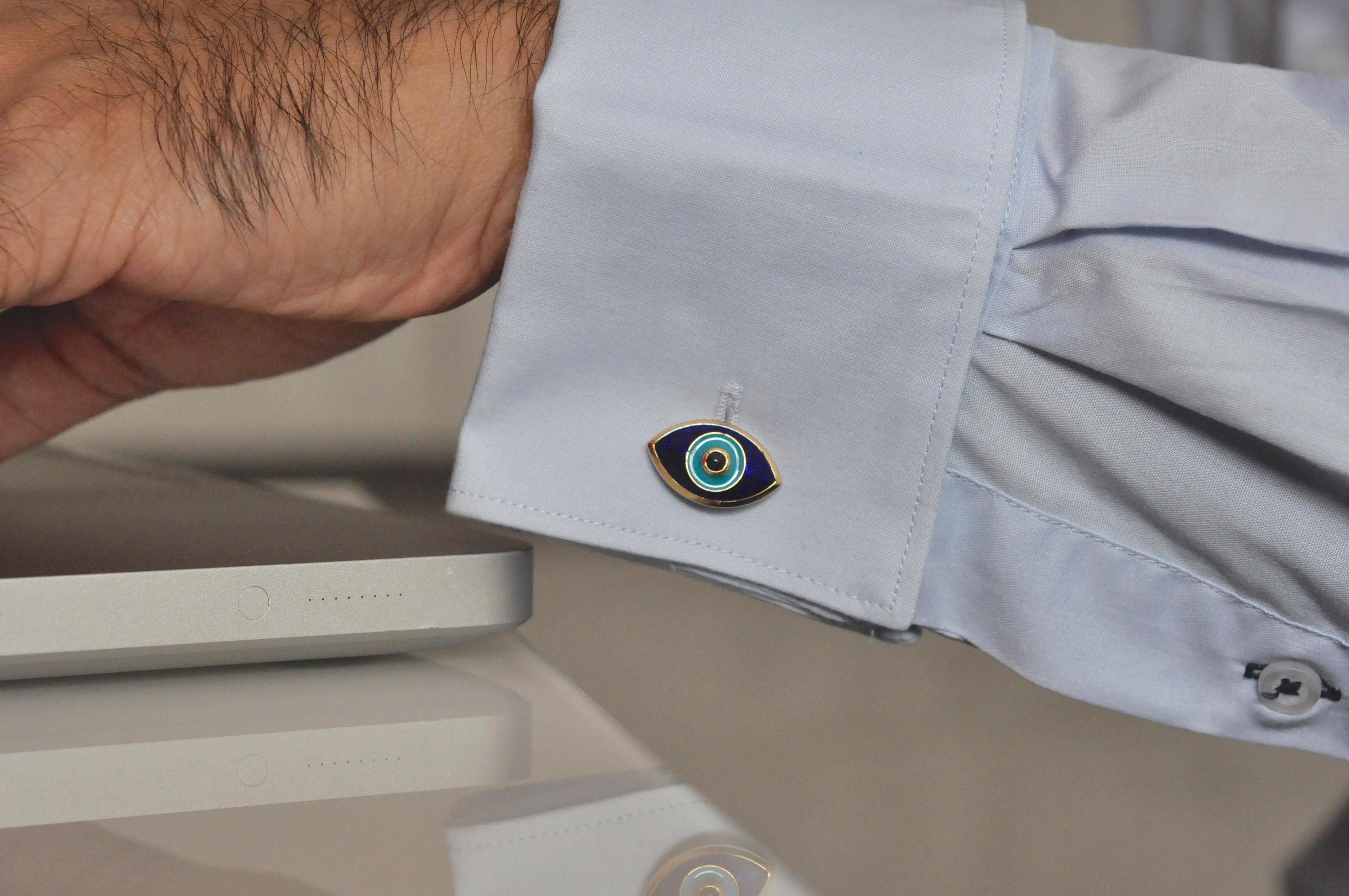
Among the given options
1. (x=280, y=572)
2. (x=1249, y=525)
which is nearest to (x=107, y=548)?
(x=280, y=572)

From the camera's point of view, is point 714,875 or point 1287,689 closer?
point 714,875

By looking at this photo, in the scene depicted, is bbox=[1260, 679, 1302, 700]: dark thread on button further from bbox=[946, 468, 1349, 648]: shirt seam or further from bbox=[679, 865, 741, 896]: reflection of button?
bbox=[679, 865, 741, 896]: reflection of button

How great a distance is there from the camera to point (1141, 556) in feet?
0.93

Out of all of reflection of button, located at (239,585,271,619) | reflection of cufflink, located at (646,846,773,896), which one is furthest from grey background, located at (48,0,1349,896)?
reflection of button, located at (239,585,271,619)

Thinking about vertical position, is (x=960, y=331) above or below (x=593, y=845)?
above

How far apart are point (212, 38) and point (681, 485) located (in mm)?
179

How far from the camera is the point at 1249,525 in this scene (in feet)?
0.88

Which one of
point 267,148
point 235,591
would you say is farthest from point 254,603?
point 267,148

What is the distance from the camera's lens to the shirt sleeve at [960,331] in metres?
0.26

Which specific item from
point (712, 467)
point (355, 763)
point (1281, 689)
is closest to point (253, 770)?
point (355, 763)

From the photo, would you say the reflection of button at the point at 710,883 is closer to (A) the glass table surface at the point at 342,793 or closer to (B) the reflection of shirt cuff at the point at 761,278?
(A) the glass table surface at the point at 342,793

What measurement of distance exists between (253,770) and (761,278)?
0.17m

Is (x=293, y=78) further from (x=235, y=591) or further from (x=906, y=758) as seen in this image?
(x=906, y=758)

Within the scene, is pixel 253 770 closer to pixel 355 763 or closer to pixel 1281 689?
pixel 355 763
